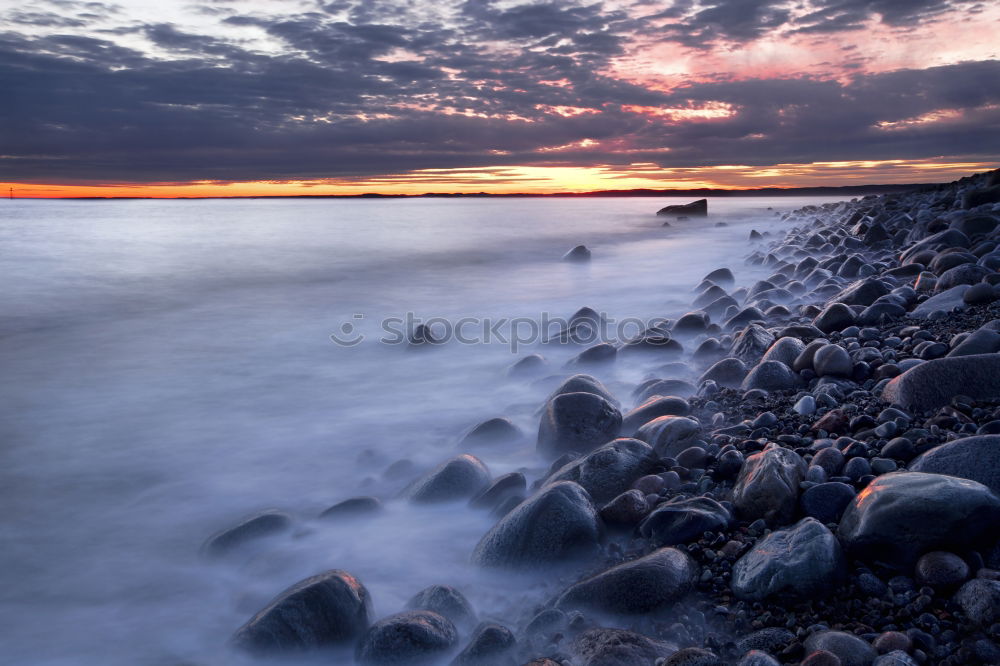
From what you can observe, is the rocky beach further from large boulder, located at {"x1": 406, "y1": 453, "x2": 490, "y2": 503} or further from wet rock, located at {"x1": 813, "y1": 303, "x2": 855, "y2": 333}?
wet rock, located at {"x1": 813, "y1": 303, "x2": 855, "y2": 333}

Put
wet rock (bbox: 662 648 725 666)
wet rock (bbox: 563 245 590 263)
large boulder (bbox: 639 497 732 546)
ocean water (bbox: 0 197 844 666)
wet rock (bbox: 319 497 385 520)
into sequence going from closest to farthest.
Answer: wet rock (bbox: 662 648 725 666)
large boulder (bbox: 639 497 732 546)
ocean water (bbox: 0 197 844 666)
wet rock (bbox: 319 497 385 520)
wet rock (bbox: 563 245 590 263)

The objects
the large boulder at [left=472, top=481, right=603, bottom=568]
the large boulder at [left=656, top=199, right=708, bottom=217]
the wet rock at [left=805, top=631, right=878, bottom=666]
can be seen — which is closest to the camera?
the wet rock at [left=805, top=631, right=878, bottom=666]

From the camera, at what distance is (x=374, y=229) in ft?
93.9

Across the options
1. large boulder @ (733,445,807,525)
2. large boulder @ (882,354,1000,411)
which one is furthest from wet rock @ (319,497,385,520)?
large boulder @ (882,354,1000,411)

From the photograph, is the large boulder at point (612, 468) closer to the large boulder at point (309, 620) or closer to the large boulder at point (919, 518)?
the large boulder at point (919, 518)

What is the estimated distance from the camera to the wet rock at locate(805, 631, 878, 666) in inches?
64.8

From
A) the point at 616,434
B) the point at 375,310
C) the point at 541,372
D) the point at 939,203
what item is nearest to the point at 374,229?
the point at 375,310

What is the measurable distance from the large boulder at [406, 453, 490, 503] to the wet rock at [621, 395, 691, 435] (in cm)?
93

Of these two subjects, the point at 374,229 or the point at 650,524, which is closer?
the point at 650,524

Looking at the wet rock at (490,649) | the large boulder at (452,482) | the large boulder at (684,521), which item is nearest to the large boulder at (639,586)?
the large boulder at (684,521)

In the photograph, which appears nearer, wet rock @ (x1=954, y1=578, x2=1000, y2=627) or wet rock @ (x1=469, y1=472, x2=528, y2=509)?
wet rock @ (x1=954, y1=578, x2=1000, y2=627)

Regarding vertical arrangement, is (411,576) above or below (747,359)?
below

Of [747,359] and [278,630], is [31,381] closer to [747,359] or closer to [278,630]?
[278,630]

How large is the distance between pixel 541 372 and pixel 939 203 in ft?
40.2
